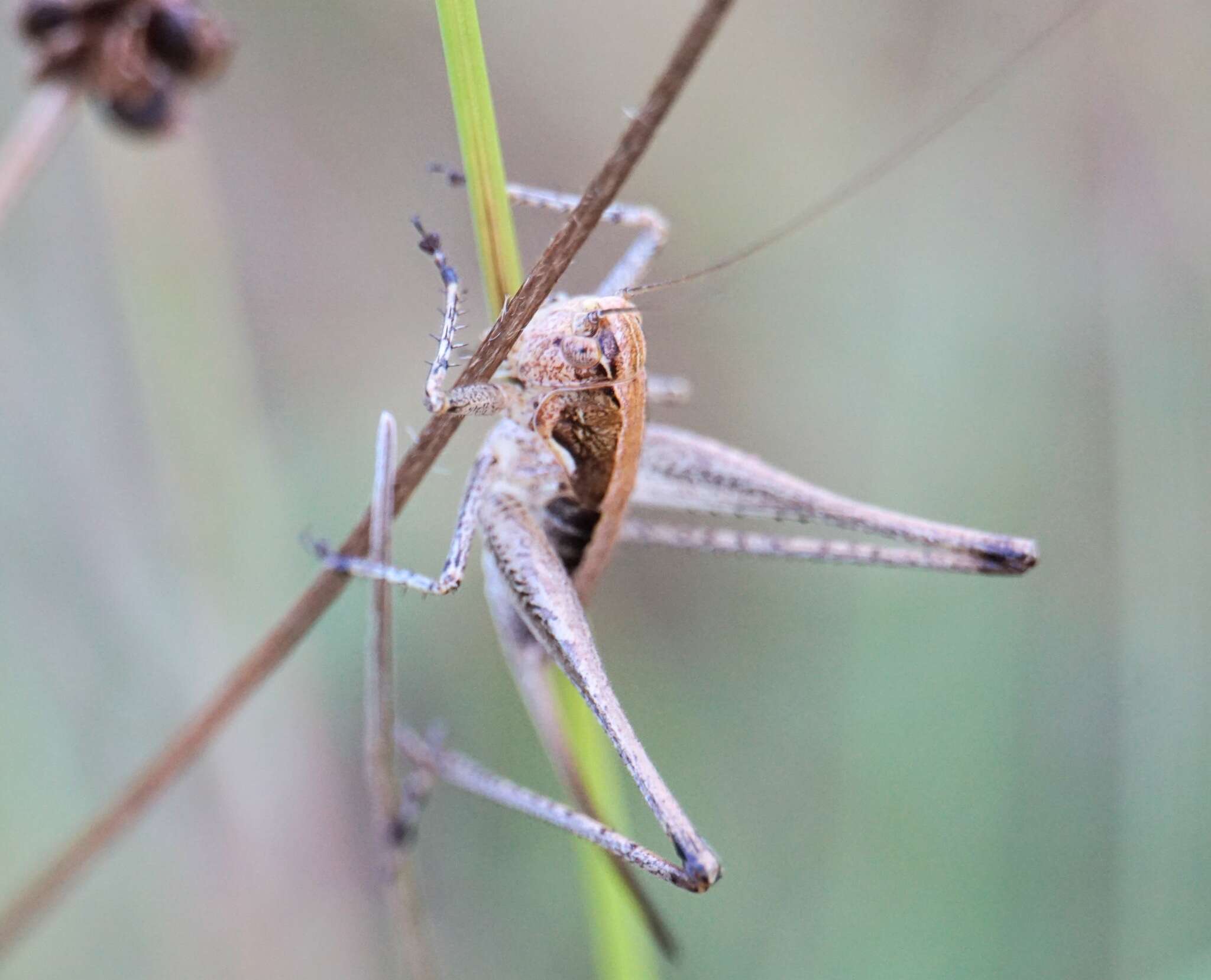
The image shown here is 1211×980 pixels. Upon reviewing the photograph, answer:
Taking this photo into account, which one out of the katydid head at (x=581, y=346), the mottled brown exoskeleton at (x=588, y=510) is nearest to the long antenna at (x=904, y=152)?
the katydid head at (x=581, y=346)

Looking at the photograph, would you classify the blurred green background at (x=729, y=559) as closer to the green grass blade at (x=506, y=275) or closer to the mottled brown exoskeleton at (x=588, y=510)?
the mottled brown exoskeleton at (x=588, y=510)

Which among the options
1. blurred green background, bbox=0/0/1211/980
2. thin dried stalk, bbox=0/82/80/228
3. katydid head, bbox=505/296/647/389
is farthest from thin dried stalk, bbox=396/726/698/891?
thin dried stalk, bbox=0/82/80/228

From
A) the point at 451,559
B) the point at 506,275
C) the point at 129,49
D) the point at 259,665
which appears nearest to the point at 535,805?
the point at 451,559

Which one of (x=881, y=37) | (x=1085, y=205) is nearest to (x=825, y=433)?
(x=1085, y=205)

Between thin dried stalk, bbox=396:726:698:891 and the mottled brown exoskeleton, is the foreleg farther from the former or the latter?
thin dried stalk, bbox=396:726:698:891

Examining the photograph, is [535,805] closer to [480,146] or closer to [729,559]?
[480,146]

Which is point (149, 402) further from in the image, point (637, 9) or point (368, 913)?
point (637, 9)
